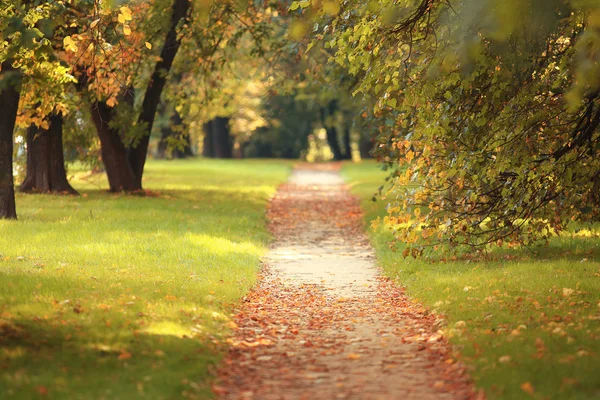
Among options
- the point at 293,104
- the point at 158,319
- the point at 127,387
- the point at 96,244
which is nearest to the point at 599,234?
the point at 96,244

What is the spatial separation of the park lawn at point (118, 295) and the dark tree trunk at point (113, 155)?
9.82ft

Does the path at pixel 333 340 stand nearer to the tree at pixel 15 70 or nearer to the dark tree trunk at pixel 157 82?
the tree at pixel 15 70

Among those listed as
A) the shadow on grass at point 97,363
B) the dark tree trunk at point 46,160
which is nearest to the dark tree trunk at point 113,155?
Result: the dark tree trunk at point 46,160

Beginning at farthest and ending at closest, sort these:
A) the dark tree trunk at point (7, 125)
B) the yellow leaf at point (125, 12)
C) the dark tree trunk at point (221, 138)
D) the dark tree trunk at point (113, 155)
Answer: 1. the dark tree trunk at point (221, 138)
2. the dark tree trunk at point (113, 155)
3. the dark tree trunk at point (7, 125)
4. the yellow leaf at point (125, 12)

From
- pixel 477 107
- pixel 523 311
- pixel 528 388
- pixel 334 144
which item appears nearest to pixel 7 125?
pixel 477 107

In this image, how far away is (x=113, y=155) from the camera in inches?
939

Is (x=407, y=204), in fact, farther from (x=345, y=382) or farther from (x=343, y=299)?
(x=345, y=382)

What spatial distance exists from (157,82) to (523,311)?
54.1 feet

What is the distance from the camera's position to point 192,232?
1655 cm

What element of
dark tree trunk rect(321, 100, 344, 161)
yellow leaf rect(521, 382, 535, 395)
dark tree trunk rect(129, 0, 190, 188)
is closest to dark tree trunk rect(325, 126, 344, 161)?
dark tree trunk rect(321, 100, 344, 161)

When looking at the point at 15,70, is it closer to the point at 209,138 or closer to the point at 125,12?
the point at 125,12

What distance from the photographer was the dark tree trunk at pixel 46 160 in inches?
914

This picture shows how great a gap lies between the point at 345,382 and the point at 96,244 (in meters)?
8.09

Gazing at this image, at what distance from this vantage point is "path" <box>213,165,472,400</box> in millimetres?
6781
